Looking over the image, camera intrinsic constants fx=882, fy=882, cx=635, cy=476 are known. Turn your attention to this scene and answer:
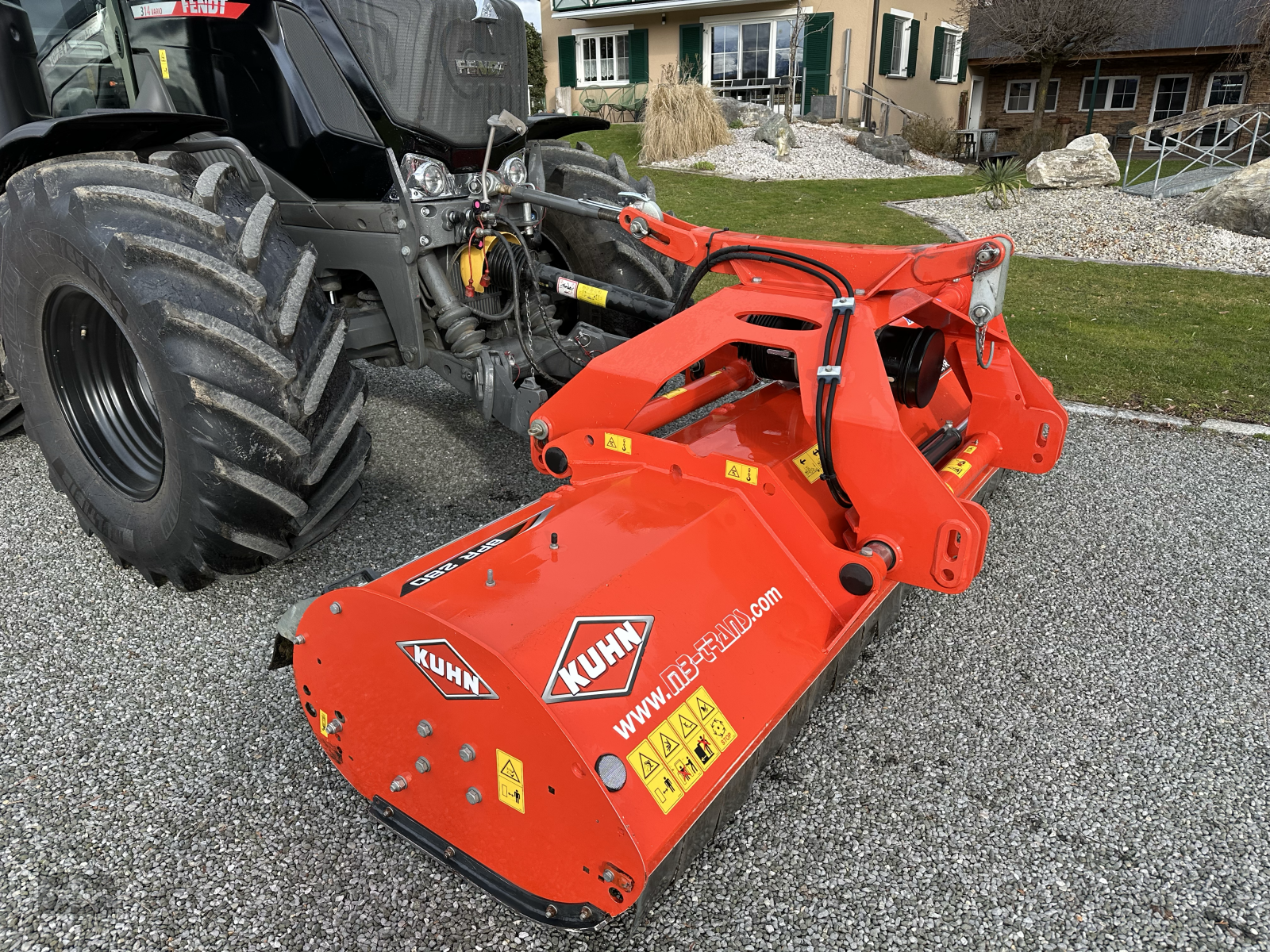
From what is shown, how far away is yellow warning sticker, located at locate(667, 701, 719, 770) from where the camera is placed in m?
1.95

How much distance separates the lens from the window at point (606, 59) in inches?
890

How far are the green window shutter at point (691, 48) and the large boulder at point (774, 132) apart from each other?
17.6ft

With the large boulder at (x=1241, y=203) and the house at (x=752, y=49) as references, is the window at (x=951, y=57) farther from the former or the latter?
the large boulder at (x=1241, y=203)

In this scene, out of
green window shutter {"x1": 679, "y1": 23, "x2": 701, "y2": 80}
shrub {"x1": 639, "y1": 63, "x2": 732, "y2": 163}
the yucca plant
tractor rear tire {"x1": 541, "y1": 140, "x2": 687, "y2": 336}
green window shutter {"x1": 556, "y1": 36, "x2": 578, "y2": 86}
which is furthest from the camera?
green window shutter {"x1": 556, "y1": 36, "x2": 578, "y2": 86}

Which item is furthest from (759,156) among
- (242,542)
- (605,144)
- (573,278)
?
(242,542)

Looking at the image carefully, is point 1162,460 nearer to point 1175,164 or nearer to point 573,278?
point 573,278

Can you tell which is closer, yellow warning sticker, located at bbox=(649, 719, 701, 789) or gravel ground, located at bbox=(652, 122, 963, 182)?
yellow warning sticker, located at bbox=(649, 719, 701, 789)

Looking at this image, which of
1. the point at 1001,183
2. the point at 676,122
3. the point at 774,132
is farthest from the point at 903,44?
the point at 1001,183

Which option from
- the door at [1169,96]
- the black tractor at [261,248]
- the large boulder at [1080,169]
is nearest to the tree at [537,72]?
the large boulder at [1080,169]

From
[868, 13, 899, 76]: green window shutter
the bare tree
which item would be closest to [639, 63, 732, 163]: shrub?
[868, 13, 899, 76]: green window shutter

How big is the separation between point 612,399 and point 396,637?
3.29 feet

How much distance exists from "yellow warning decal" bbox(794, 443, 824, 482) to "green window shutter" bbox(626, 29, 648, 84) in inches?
861

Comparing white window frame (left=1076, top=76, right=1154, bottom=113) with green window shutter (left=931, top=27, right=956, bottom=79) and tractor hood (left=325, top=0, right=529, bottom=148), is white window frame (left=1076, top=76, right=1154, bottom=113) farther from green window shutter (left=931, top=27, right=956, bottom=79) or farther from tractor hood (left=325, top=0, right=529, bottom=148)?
tractor hood (left=325, top=0, right=529, bottom=148)

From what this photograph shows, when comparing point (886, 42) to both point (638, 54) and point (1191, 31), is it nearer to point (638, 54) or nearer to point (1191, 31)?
point (638, 54)
